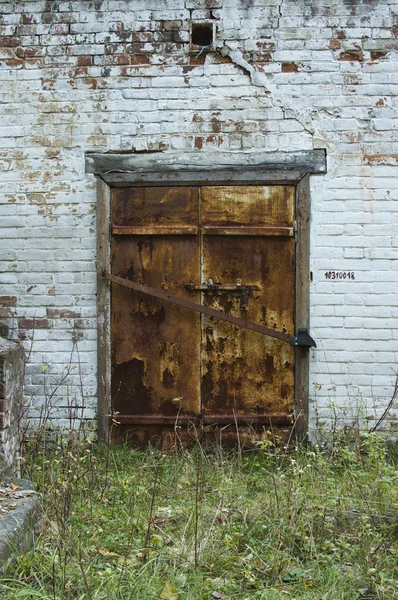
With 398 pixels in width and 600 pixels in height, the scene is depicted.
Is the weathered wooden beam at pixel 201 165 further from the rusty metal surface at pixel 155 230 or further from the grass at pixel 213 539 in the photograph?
the grass at pixel 213 539

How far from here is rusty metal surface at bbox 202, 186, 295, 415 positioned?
5242mm

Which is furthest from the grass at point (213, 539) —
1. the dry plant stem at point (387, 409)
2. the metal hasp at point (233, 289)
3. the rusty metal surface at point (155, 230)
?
the rusty metal surface at point (155, 230)

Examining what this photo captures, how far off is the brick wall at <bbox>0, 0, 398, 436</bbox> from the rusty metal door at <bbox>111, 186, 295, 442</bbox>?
0.78ft

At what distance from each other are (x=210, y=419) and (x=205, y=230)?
55.7 inches

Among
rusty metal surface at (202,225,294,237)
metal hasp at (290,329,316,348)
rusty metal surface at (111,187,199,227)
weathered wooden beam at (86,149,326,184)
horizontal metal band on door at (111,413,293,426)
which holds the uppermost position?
weathered wooden beam at (86,149,326,184)

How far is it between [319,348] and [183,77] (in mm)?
2294

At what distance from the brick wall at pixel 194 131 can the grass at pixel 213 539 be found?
116 centimetres

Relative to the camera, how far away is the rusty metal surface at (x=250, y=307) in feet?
17.2

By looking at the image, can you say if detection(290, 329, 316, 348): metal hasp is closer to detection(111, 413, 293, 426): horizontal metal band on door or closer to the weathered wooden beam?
detection(111, 413, 293, 426): horizontal metal band on door

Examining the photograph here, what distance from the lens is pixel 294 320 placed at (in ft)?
17.2

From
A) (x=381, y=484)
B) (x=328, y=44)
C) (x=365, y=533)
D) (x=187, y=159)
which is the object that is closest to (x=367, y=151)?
(x=328, y=44)

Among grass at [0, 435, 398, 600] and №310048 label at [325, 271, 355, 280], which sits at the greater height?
№310048 label at [325, 271, 355, 280]

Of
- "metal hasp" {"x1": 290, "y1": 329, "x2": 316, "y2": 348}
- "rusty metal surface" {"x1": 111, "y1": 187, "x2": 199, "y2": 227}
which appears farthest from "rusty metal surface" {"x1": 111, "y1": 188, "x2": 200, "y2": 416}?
"metal hasp" {"x1": 290, "y1": 329, "x2": 316, "y2": 348}

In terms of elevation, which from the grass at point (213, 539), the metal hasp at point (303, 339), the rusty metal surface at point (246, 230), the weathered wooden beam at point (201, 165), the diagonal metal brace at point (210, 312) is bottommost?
the grass at point (213, 539)
